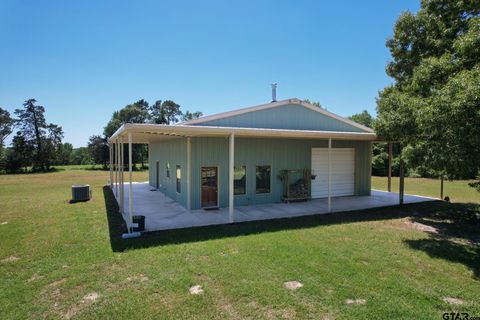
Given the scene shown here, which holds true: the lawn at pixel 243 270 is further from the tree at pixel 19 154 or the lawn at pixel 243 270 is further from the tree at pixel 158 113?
the tree at pixel 158 113

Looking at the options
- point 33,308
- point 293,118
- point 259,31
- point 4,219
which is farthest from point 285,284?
point 259,31

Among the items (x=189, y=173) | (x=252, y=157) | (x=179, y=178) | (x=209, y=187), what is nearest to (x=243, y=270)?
(x=189, y=173)

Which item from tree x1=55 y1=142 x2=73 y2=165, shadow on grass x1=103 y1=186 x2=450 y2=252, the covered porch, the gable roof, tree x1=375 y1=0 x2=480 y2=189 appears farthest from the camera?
tree x1=55 y1=142 x2=73 y2=165

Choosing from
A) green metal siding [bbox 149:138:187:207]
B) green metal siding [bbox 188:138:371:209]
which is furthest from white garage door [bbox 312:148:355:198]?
green metal siding [bbox 149:138:187:207]

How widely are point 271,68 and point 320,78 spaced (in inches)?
158

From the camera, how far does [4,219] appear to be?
955 centimetres

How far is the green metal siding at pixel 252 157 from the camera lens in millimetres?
10812

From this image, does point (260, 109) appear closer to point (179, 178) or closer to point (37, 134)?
point (179, 178)

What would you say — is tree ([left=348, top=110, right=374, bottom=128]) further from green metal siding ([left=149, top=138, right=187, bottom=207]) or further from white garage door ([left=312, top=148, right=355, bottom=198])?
green metal siding ([left=149, top=138, right=187, bottom=207])

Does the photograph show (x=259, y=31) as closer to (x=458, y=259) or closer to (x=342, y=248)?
(x=342, y=248)

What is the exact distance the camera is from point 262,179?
11977 millimetres

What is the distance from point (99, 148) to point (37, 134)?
27.2ft

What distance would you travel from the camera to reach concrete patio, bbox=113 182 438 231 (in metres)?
8.95

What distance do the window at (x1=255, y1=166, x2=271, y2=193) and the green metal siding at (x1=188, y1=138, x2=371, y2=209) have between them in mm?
182
